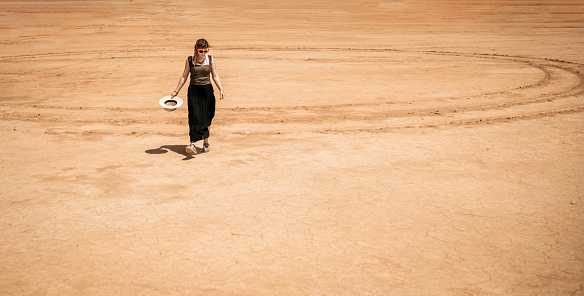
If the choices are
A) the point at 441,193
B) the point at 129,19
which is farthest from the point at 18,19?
the point at 441,193

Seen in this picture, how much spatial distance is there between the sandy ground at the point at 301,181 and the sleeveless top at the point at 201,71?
1.06m

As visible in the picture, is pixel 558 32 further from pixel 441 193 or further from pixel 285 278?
pixel 285 278

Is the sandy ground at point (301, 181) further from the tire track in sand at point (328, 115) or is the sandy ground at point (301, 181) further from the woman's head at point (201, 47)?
the woman's head at point (201, 47)

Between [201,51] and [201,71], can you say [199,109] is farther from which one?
[201,51]

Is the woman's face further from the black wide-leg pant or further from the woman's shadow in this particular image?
the woman's shadow

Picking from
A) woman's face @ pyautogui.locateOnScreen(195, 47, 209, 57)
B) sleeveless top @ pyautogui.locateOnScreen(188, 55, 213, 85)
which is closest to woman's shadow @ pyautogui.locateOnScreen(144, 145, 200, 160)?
sleeveless top @ pyautogui.locateOnScreen(188, 55, 213, 85)

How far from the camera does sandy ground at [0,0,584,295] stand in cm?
431

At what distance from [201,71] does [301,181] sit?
2.19 m

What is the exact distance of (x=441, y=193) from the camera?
601 cm

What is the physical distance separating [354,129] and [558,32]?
19.3 meters

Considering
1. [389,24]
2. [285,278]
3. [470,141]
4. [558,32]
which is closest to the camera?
[285,278]

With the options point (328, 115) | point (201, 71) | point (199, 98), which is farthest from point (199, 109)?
point (328, 115)

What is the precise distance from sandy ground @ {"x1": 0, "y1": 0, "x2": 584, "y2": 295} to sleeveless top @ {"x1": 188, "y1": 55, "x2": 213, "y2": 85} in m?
1.06

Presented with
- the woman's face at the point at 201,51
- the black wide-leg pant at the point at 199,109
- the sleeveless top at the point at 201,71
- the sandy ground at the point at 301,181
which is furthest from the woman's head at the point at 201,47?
the sandy ground at the point at 301,181
